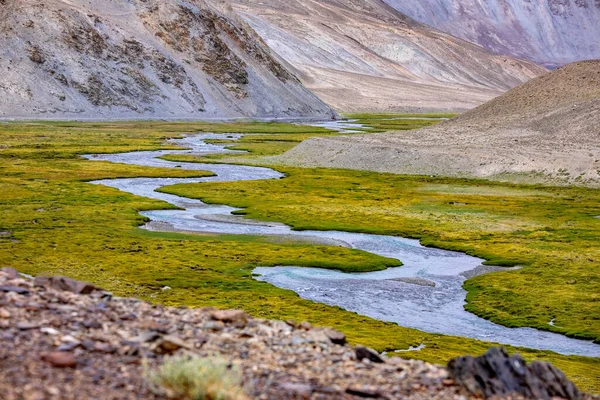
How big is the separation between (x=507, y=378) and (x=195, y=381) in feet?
14.1

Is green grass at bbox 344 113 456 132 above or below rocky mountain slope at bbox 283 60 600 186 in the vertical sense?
below

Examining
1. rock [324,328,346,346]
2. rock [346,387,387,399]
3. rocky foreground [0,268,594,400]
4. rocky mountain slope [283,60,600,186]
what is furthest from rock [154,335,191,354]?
rocky mountain slope [283,60,600,186]

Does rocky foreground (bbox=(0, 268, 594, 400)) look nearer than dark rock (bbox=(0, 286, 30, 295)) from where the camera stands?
Yes

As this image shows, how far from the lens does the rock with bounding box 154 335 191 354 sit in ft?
41.8

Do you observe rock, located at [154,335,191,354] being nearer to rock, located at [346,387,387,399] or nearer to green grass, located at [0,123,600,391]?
Result: rock, located at [346,387,387,399]

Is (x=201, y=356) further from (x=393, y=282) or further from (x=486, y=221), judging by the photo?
(x=486, y=221)

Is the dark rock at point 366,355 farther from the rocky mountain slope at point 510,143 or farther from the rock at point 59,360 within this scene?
the rocky mountain slope at point 510,143

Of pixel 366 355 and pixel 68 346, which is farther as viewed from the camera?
pixel 366 355

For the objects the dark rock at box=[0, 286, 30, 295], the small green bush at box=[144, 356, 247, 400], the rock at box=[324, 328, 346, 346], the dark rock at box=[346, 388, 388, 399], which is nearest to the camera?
the small green bush at box=[144, 356, 247, 400]

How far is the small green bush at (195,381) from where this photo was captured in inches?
428

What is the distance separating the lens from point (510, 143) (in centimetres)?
8119

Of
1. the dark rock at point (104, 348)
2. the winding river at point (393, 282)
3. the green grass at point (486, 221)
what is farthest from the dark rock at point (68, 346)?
the green grass at point (486, 221)

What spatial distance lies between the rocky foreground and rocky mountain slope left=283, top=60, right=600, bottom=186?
54.8 m

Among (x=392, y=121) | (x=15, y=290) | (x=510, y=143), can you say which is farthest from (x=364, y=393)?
(x=392, y=121)
